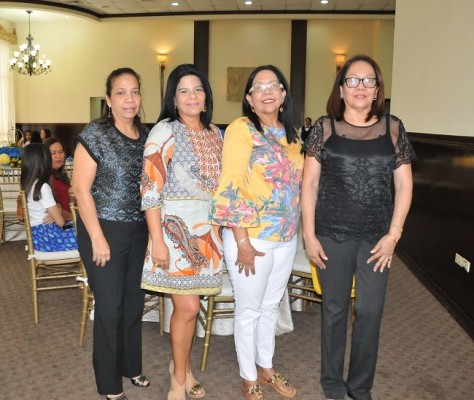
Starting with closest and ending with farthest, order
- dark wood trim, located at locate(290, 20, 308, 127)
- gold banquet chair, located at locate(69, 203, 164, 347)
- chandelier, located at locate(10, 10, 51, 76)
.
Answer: gold banquet chair, located at locate(69, 203, 164, 347)
chandelier, located at locate(10, 10, 51, 76)
dark wood trim, located at locate(290, 20, 308, 127)

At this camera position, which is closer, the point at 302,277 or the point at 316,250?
the point at 316,250

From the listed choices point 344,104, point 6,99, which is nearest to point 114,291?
point 344,104

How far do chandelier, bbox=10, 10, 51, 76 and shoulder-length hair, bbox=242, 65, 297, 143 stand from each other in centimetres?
1158

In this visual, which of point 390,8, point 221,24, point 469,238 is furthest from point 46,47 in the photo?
point 469,238

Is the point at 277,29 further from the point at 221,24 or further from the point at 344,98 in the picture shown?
the point at 344,98

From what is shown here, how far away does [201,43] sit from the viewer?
1352 centimetres

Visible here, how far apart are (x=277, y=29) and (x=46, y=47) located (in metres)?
6.19

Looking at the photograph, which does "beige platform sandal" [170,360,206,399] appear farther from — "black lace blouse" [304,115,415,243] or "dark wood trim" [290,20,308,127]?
"dark wood trim" [290,20,308,127]

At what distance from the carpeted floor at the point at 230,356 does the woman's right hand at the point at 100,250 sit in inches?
33.9

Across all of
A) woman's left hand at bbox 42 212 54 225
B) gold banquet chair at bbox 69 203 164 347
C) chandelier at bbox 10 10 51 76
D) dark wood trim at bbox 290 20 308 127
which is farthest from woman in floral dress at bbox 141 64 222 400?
chandelier at bbox 10 10 51 76

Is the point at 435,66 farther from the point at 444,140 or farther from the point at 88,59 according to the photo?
the point at 88,59

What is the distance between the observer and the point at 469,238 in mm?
4008

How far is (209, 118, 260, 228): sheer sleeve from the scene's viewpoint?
239 centimetres

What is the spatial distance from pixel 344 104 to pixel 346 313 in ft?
3.29
